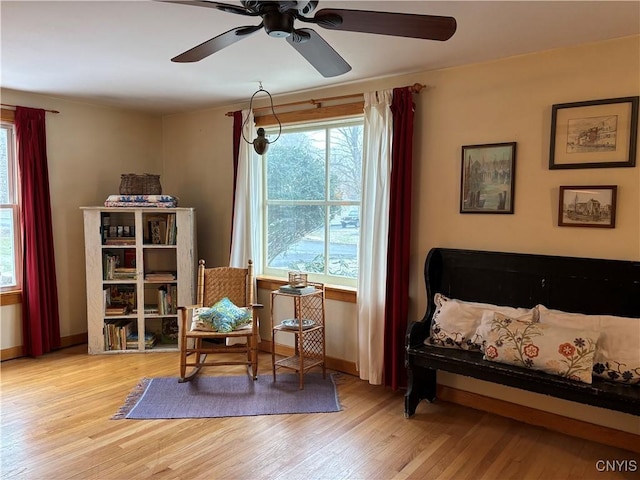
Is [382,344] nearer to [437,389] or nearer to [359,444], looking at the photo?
[437,389]

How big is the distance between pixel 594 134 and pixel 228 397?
2.93m

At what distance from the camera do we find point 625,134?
2.61 metres

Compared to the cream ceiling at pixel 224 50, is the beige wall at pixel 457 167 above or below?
below

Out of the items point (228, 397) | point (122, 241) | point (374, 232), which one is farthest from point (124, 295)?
point (374, 232)

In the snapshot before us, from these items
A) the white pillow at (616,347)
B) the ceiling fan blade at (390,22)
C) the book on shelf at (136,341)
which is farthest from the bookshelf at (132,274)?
the white pillow at (616,347)

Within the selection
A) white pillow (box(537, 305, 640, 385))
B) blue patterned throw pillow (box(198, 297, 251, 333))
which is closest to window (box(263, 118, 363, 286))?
blue patterned throw pillow (box(198, 297, 251, 333))

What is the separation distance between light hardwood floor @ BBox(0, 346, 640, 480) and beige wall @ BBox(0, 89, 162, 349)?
118cm

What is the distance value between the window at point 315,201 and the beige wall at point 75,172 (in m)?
1.67

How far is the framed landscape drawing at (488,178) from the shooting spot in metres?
3.01

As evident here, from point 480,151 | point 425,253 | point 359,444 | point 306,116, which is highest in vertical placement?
point 306,116

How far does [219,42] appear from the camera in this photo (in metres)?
1.98

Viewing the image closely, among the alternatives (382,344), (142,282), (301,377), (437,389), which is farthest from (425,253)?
(142,282)

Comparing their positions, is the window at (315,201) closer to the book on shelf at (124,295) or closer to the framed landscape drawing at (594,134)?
the book on shelf at (124,295)

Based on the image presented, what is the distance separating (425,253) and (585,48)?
159cm
